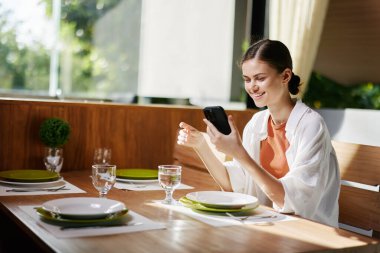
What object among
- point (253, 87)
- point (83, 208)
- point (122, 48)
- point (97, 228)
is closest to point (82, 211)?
point (83, 208)

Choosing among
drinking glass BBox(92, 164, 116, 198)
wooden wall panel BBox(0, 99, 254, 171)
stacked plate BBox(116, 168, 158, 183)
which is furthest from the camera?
wooden wall panel BBox(0, 99, 254, 171)

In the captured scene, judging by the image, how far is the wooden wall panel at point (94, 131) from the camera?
221 centimetres

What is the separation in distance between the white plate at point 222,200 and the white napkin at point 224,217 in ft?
0.09

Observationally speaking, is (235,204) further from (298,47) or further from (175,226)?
(298,47)

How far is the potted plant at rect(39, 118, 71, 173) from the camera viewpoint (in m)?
2.09

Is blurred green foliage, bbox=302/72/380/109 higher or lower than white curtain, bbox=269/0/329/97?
lower

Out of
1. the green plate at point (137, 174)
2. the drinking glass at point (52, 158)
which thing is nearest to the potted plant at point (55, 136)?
the drinking glass at point (52, 158)

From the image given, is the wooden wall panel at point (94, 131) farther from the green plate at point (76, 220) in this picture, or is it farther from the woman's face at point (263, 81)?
the green plate at point (76, 220)

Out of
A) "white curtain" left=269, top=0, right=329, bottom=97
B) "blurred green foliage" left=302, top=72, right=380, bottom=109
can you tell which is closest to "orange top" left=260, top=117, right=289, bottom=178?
"white curtain" left=269, top=0, right=329, bottom=97

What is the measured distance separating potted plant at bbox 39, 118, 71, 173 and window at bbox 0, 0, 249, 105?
196 centimetres

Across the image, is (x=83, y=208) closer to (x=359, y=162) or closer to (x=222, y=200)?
(x=222, y=200)

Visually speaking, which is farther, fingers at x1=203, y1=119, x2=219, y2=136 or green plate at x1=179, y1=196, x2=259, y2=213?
fingers at x1=203, y1=119, x2=219, y2=136

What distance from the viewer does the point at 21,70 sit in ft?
20.1

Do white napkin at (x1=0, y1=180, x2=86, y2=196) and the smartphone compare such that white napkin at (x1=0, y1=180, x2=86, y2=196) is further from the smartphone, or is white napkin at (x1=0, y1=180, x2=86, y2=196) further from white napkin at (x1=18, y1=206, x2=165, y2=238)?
the smartphone
